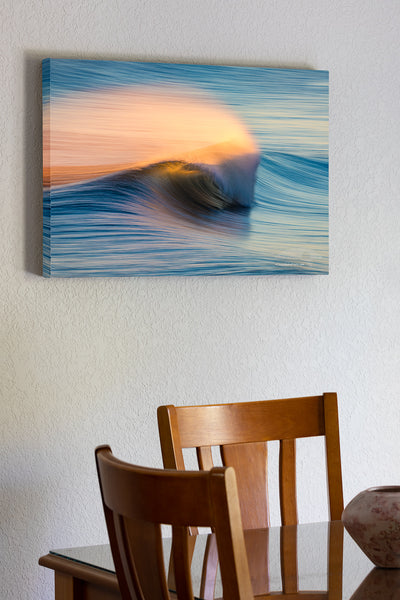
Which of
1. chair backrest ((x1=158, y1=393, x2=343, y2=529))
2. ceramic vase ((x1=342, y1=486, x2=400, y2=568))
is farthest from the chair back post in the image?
ceramic vase ((x1=342, y1=486, x2=400, y2=568))

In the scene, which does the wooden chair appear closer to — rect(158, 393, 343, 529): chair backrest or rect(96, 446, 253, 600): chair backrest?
rect(158, 393, 343, 529): chair backrest

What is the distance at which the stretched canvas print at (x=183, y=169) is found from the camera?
90.3 inches

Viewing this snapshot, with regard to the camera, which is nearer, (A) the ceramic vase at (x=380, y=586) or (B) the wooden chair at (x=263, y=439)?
(A) the ceramic vase at (x=380, y=586)

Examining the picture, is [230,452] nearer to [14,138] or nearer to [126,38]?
[14,138]

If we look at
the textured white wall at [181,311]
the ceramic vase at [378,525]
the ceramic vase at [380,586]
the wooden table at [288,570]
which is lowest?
the wooden table at [288,570]

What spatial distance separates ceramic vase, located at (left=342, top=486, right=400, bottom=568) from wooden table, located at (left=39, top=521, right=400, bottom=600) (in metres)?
0.03

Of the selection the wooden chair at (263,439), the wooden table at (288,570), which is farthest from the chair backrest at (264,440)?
the wooden table at (288,570)

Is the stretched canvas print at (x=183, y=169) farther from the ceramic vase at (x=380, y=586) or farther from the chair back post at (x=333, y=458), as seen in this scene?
the ceramic vase at (x=380, y=586)

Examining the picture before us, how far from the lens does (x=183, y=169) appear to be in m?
2.41

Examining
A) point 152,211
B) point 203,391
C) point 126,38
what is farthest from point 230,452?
point 126,38

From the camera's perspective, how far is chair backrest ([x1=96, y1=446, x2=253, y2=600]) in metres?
0.97

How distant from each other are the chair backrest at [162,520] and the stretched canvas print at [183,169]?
3.89 ft

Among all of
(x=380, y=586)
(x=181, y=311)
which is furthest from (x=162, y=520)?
(x=181, y=311)

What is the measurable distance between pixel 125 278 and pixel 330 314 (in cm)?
67
